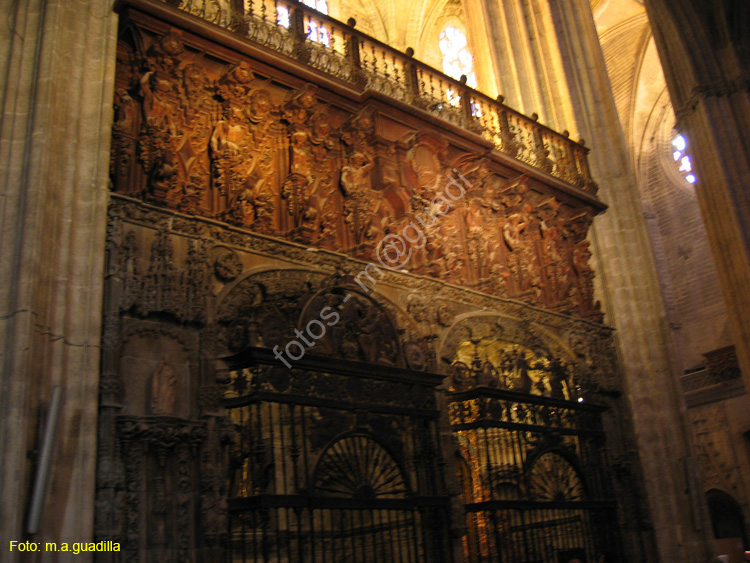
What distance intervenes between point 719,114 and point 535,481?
797 cm

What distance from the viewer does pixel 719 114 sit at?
13.2 meters

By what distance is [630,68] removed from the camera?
1025 inches

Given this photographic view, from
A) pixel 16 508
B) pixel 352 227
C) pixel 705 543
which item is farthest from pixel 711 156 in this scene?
pixel 16 508

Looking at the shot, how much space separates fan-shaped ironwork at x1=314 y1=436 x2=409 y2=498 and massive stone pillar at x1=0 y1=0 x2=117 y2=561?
223 centimetres

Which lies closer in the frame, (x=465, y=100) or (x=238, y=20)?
(x=238, y=20)

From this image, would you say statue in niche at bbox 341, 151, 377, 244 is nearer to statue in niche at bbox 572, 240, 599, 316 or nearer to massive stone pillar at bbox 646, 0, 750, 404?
statue in niche at bbox 572, 240, 599, 316

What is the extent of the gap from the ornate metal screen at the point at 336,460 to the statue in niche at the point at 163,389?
1.76ft

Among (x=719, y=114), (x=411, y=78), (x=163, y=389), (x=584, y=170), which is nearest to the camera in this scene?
(x=163, y=389)

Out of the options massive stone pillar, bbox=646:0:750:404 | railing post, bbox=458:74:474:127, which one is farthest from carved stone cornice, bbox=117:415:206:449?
massive stone pillar, bbox=646:0:750:404

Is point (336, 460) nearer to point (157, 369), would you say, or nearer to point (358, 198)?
point (157, 369)

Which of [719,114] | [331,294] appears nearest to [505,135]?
[331,294]

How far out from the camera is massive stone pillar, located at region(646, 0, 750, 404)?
12539mm

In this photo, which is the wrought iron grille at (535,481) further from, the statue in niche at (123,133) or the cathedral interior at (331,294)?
the statue in niche at (123,133)

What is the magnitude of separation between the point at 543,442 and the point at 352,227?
3.49m
